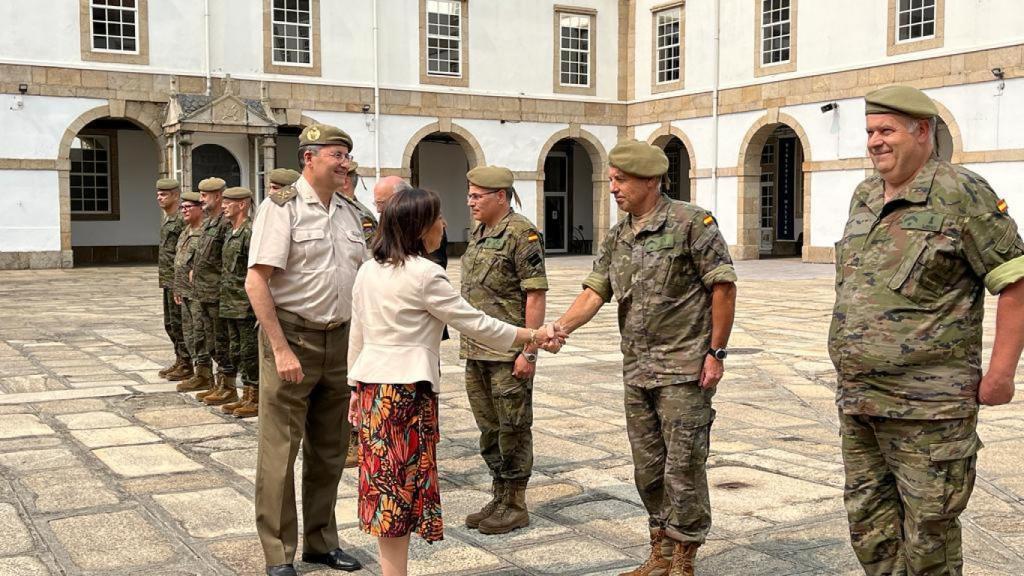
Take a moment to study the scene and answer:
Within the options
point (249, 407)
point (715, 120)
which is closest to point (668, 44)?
point (715, 120)

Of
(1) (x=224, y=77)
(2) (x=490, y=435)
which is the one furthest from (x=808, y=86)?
(2) (x=490, y=435)

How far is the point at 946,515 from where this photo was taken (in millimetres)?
3398

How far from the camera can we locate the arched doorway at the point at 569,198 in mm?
34500

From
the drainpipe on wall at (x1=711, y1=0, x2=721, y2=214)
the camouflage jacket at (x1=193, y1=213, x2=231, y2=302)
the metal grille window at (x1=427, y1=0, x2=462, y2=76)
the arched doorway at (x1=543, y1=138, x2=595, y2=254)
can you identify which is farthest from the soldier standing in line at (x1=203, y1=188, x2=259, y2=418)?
the arched doorway at (x1=543, y1=138, x2=595, y2=254)

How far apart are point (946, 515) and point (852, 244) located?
3.02 feet

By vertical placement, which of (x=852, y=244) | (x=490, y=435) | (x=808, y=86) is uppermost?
(x=808, y=86)

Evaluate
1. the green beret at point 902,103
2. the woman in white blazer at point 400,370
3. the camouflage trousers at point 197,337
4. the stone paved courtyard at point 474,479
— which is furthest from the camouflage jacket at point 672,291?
the camouflage trousers at point 197,337

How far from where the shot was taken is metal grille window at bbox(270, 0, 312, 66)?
25844 millimetres

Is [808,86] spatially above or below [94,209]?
above

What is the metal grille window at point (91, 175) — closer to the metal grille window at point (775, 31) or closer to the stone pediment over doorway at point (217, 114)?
the stone pediment over doorway at point (217, 114)

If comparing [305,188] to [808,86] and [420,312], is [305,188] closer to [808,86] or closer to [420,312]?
[420,312]

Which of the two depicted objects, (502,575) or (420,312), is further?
(502,575)

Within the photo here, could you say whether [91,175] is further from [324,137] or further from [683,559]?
[683,559]

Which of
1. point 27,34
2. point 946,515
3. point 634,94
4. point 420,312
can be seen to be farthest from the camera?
point 634,94
